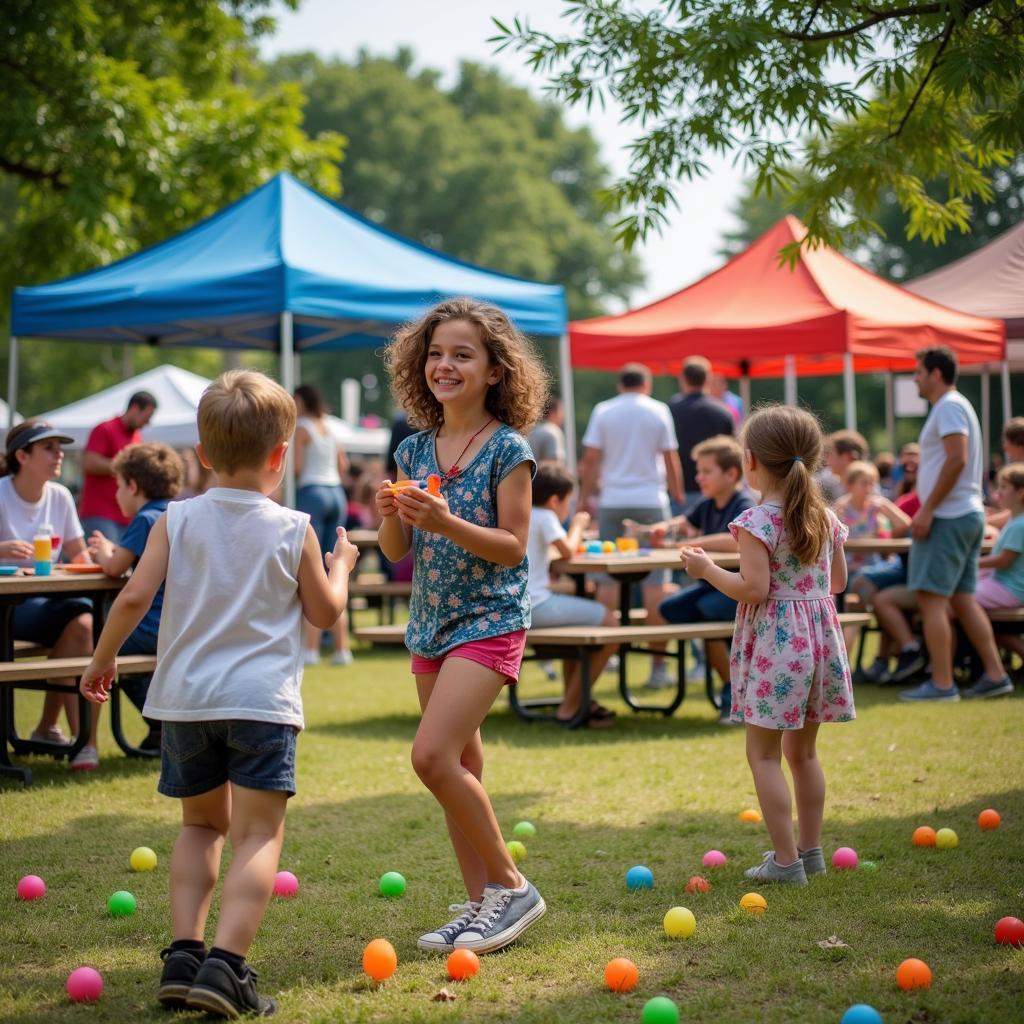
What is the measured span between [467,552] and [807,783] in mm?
1697

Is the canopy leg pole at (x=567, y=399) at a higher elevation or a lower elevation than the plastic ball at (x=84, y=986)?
higher

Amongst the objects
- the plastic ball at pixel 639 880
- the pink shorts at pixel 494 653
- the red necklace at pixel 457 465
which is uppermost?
the red necklace at pixel 457 465

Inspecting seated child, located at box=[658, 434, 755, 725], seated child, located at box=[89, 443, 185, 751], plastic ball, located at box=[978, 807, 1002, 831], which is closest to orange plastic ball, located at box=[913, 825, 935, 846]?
plastic ball, located at box=[978, 807, 1002, 831]

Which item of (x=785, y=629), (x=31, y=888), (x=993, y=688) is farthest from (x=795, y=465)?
(x=993, y=688)

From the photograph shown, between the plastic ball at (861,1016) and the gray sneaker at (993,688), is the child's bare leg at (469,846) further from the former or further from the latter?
the gray sneaker at (993,688)

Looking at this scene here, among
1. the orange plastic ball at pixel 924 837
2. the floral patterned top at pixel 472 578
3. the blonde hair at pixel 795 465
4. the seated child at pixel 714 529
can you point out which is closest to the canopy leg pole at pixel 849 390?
the seated child at pixel 714 529

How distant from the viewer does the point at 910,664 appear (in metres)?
10.0

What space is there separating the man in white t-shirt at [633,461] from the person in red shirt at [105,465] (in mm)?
3531

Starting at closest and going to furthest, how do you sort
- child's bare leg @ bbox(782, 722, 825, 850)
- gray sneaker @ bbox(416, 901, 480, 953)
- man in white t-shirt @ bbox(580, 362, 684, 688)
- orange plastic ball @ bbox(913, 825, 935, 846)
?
gray sneaker @ bbox(416, 901, 480, 953), child's bare leg @ bbox(782, 722, 825, 850), orange plastic ball @ bbox(913, 825, 935, 846), man in white t-shirt @ bbox(580, 362, 684, 688)

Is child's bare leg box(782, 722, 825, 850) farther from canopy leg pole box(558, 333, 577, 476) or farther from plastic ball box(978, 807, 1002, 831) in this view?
canopy leg pole box(558, 333, 577, 476)

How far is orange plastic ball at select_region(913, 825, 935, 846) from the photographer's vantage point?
503 cm

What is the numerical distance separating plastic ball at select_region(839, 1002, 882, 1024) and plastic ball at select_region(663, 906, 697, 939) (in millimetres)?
885

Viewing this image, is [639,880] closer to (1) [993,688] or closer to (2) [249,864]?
(2) [249,864]

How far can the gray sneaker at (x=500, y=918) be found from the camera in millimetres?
3787
